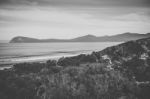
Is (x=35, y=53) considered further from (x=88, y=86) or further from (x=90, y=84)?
(x=88, y=86)

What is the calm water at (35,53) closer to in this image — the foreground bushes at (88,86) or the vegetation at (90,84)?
the vegetation at (90,84)

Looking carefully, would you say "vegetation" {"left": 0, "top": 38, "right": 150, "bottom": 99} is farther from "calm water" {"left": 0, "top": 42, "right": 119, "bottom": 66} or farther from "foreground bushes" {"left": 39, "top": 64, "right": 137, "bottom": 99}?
"calm water" {"left": 0, "top": 42, "right": 119, "bottom": 66}

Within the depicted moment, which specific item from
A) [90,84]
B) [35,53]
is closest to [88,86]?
[90,84]

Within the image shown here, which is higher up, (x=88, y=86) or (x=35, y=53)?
(x=35, y=53)

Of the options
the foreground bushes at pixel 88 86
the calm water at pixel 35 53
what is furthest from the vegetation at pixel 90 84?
the calm water at pixel 35 53

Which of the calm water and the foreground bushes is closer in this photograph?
the foreground bushes

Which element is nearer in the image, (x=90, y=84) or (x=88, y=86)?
(x=88, y=86)

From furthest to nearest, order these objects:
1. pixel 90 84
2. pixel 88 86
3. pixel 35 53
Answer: pixel 35 53 → pixel 90 84 → pixel 88 86

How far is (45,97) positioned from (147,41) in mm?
13030

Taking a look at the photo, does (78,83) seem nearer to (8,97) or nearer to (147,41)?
(8,97)

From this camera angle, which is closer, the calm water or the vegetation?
the vegetation

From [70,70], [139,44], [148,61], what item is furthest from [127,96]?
[139,44]

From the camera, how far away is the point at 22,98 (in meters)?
8.36

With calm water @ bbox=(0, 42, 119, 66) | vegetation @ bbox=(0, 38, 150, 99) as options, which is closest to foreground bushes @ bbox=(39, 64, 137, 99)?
vegetation @ bbox=(0, 38, 150, 99)
